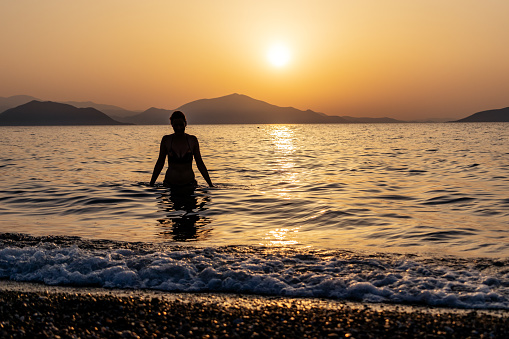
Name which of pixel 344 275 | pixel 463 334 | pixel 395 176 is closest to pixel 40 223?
pixel 344 275

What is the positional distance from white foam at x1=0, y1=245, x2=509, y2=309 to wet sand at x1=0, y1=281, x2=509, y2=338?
0.31 metres

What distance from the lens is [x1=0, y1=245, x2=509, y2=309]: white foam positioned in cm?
505

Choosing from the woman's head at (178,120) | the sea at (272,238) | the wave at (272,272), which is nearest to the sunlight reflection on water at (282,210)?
the sea at (272,238)

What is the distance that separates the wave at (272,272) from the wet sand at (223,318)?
32 cm

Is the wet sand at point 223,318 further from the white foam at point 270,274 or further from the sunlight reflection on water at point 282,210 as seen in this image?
the sunlight reflection on water at point 282,210

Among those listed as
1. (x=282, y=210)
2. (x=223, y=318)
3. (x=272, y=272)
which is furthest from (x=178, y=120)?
(x=223, y=318)

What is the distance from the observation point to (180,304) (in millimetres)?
4625

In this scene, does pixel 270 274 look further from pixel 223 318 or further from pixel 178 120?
pixel 178 120

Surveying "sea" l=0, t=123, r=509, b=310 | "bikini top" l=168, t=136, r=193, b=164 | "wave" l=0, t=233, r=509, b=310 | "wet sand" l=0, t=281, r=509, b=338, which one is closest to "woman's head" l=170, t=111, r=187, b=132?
"bikini top" l=168, t=136, r=193, b=164

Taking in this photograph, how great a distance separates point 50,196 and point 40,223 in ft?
12.8

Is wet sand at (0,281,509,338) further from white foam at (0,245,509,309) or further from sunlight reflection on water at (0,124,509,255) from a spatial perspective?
sunlight reflection on water at (0,124,509,255)

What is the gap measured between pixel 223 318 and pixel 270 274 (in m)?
1.52

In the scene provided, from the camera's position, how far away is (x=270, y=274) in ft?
18.4

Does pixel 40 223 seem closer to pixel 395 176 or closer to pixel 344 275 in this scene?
pixel 344 275
